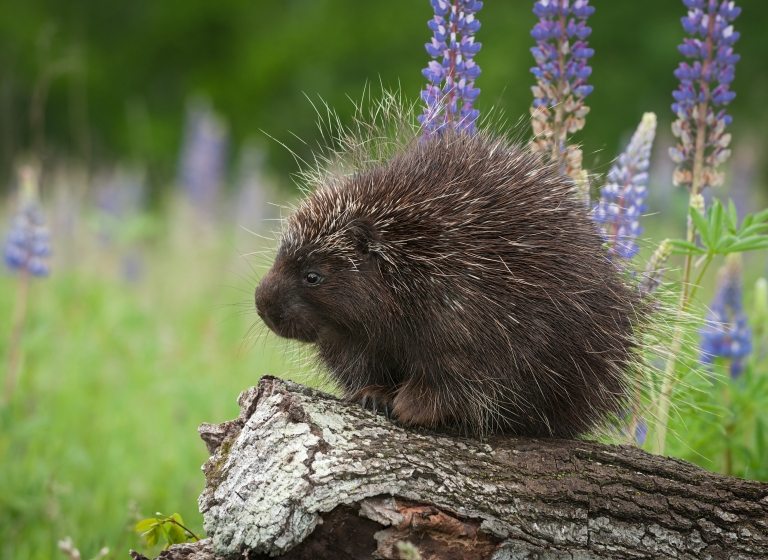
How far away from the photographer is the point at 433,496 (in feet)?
9.80

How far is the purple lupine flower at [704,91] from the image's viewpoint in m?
4.25

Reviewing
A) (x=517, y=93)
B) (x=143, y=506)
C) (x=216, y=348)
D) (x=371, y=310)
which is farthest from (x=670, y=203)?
(x=371, y=310)

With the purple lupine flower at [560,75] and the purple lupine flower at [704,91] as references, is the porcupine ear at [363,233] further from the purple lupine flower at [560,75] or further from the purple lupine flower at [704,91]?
the purple lupine flower at [704,91]

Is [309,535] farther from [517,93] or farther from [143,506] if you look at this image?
[517,93]

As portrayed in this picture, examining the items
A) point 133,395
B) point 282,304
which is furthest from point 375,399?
point 133,395

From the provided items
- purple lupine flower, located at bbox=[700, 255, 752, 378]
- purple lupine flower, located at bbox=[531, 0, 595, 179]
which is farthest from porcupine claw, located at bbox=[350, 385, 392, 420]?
purple lupine flower, located at bbox=[700, 255, 752, 378]

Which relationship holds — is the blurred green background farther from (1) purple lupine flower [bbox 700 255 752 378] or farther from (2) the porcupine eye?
(2) the porcupine eye

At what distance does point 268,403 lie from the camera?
3.17m

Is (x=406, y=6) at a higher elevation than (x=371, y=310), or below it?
higher

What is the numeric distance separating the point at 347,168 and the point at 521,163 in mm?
724

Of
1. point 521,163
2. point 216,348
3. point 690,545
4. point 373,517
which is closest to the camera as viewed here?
point 373,517

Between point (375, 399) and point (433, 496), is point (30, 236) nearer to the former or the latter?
point (375, 399)

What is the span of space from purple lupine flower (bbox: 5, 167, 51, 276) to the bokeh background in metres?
0.31

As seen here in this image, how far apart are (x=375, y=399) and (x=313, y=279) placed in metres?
0.49
